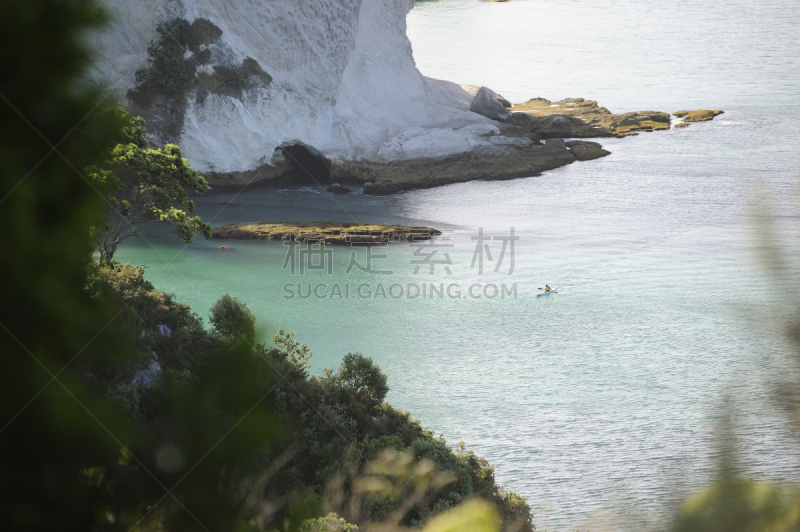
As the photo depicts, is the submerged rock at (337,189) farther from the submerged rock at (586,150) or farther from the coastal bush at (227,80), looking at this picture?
the submerged rock at (586,150)

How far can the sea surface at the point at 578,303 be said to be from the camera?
2.85 feet

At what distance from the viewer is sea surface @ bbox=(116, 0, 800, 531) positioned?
87 centimetres

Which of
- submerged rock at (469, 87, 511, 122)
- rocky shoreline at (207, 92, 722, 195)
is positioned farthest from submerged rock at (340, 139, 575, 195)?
submerged rock at (469, 87, 511, 122)

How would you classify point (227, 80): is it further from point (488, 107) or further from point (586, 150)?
point (586, 150)

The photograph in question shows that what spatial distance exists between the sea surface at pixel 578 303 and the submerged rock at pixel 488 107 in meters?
6.46

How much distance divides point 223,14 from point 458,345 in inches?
745

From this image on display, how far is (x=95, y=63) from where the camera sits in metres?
0.94

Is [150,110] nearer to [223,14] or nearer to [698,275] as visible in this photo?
[223,14]

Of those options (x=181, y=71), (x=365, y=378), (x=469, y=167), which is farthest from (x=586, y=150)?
(x=365, y=378)

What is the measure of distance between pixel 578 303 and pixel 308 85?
16.5 metres

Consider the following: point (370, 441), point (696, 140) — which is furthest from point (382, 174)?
point (370, 441)

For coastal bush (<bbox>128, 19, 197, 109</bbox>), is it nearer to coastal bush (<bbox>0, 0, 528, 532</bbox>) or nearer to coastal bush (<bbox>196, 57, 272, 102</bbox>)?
coastal bush (<bbox>196, 57, 272, 102</bbox>)

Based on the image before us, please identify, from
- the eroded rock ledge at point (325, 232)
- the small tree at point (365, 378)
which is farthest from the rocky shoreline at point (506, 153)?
the small tree at point (365, 378)

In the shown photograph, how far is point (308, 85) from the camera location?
2967 centimetres
